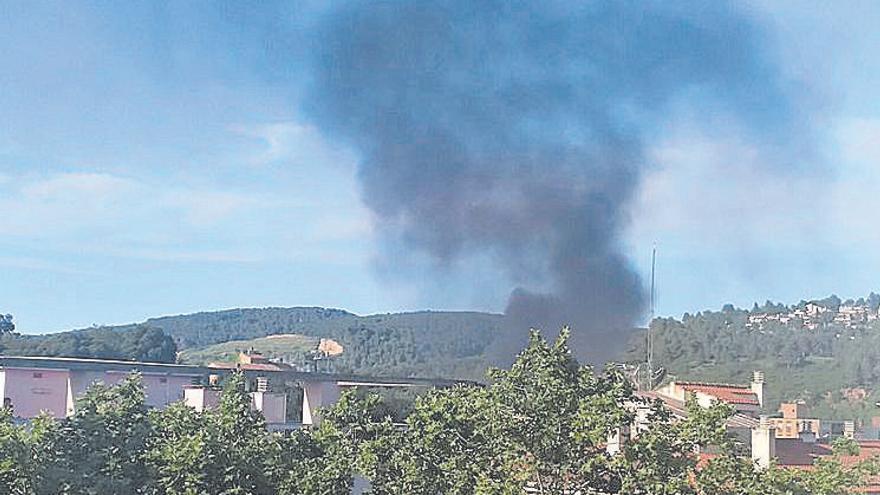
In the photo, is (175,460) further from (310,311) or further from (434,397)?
(310,311)

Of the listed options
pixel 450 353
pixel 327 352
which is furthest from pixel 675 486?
pixel 327 352

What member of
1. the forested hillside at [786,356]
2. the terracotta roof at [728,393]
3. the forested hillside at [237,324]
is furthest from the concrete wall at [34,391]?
the forested hillside at [237,324]

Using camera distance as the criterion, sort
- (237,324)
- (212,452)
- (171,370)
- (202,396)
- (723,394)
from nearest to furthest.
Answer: (212,452), (202,396), (723,394), (171,370), (237,324)

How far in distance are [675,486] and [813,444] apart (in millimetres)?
14679

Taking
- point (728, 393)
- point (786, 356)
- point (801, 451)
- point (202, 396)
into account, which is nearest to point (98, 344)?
point (786, 356)

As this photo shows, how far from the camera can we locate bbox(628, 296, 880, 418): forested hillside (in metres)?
60.4

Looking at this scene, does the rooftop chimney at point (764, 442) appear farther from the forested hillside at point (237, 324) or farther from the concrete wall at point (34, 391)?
the forested hillside at point (237, 324)

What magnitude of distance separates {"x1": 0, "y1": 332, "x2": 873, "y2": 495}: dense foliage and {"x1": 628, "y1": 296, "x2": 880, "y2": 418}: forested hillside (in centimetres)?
3730

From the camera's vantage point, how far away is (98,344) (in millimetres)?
75000

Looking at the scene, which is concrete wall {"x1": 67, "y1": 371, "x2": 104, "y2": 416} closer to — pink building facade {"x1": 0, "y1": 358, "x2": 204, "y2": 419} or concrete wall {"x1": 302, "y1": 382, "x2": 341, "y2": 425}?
pink building facade {"x1": 0, "y1": 358, "x2": 204, "y2": 419}

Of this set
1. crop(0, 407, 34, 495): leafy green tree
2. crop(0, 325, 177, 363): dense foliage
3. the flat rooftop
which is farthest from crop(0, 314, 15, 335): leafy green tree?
crop(0, 407, 34, 495): leafy green tree

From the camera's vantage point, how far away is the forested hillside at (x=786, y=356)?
2377 inches

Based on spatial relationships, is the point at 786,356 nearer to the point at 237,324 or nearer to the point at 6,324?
the point at 6,324

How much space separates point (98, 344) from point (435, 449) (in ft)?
211
